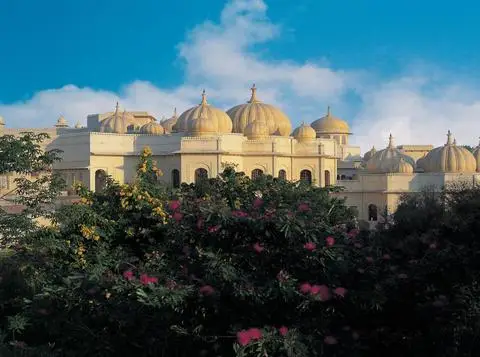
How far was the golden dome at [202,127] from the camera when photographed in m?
34.6

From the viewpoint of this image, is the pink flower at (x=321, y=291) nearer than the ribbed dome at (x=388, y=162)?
Yes

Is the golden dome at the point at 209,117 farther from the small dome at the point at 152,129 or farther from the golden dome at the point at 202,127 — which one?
the small dome at the point at 152,129

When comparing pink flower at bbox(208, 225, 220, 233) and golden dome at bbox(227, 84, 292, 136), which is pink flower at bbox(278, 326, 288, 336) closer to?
pink flower at bbox(208, 225, 220, 233)

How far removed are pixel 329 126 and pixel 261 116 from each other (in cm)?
1598

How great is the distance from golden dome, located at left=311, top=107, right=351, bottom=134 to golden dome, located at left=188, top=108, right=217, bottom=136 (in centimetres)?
1944

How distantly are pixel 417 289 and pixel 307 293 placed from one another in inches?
48.1

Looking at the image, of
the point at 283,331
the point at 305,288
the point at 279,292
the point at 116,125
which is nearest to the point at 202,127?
the point at 116,125

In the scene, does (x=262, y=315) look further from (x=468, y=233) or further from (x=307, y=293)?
(x=468, y=233)

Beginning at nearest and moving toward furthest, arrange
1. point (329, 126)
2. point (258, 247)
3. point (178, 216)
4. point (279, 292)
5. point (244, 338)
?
point (244, 338)
point (279, 292)
point (258, 247)
point (178, 216)
point (329, 126)

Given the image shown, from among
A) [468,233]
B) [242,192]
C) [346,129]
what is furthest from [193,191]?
[346,129]

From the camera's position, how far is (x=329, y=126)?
175 feet

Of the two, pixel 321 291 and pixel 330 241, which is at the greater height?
pixel 330 241

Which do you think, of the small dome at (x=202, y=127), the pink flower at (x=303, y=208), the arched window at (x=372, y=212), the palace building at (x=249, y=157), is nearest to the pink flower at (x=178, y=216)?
the pink flower at (x=303, y=208)

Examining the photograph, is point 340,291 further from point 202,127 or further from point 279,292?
point 202,127
